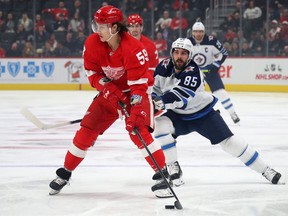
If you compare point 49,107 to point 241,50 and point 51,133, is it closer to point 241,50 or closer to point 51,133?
point 51,133

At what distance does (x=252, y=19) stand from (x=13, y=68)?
16.6 ft

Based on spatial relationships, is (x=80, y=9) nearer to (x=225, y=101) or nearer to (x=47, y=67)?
(x=47, y=67)

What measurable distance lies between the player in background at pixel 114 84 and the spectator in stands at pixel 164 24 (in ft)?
34.1

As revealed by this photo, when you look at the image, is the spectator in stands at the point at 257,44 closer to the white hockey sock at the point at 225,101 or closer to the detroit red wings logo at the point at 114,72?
the white hockey sock at the point at 225,101

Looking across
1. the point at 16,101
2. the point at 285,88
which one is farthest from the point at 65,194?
the point at 285,88

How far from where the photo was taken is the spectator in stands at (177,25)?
48.0 feet

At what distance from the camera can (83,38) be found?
49.6 ft

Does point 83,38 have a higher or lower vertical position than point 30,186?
lower

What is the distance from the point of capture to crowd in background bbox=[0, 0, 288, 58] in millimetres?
14234

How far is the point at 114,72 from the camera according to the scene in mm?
4195

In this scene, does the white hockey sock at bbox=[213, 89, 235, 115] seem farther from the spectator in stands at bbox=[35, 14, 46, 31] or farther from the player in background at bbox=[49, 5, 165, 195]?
the spectator in stands at bbox=[35, 14, 46, 31]

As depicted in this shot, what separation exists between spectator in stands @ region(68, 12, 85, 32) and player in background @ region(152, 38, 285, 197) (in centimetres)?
A: 1074

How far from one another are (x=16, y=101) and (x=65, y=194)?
782cm

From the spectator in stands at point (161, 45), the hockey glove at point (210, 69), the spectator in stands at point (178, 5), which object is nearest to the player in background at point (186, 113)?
the hockey glove at point (210, 69)
